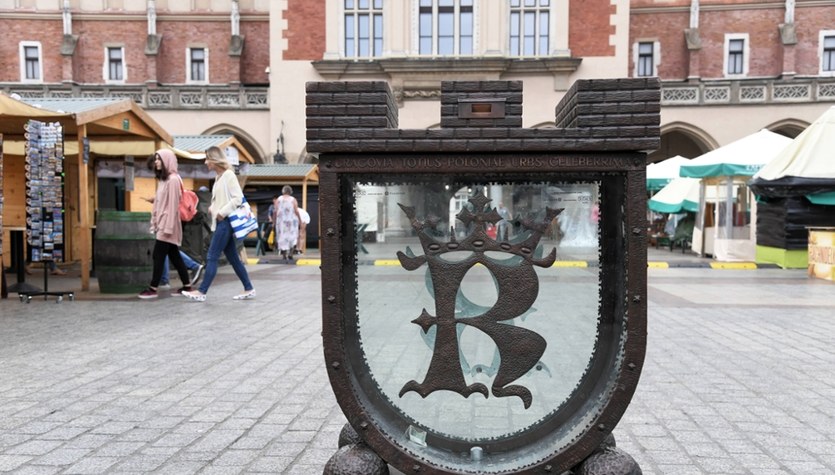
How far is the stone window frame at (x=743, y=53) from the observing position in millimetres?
33688

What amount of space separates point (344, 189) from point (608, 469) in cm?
134

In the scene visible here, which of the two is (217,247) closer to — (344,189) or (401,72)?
(344,189)

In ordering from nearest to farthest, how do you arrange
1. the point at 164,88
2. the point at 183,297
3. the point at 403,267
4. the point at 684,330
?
the point at 403,267 < the point at 684,330 < the point at 183,297 < the point at 164,88

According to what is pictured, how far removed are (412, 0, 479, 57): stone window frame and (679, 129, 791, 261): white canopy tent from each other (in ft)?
40.3

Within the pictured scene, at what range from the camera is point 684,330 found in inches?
254

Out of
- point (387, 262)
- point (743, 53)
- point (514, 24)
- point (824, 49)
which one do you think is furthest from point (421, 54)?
point (387, 262)

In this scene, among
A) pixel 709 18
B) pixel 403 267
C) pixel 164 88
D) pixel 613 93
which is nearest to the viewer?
pixel 613 93

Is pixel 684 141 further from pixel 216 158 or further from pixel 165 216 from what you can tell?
pixel 165 216

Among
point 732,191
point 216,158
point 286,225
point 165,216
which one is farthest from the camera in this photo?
point 732,191

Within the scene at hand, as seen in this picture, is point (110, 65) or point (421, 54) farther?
point (110, 65)

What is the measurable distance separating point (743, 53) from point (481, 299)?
36804 mm

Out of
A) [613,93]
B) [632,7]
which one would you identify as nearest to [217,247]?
[613,93]

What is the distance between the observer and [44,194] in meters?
8.22

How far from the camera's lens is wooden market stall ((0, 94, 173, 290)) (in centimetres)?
855
